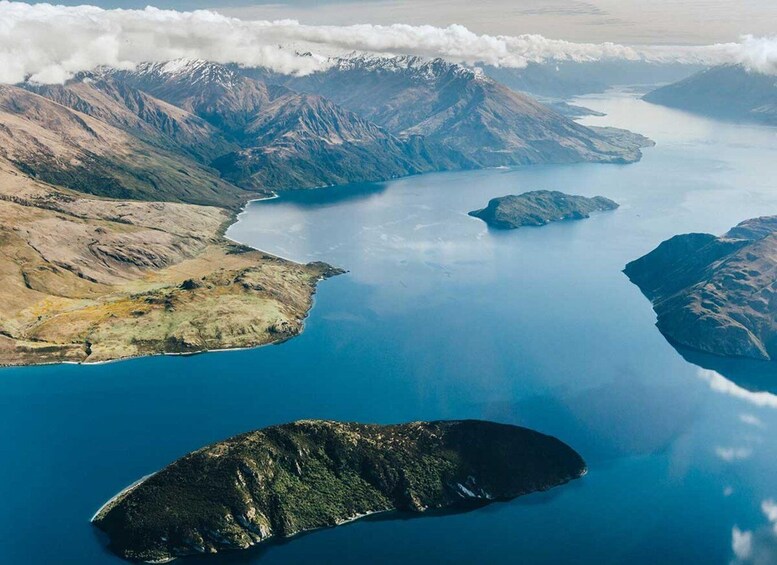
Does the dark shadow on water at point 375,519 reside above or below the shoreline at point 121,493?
below

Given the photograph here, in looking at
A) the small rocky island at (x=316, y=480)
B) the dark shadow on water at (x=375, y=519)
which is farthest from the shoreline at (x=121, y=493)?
the dark shadow on water at (x=375, y=519)

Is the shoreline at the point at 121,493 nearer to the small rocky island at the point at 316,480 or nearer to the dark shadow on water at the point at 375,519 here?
the small rocky island at the point at 316,480

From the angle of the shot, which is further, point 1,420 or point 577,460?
point 1,420

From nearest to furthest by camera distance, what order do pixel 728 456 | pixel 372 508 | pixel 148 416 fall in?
pixel 372 508
pixel 728 456
pixel 148 416

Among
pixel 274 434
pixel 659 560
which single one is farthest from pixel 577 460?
pixel 274 434

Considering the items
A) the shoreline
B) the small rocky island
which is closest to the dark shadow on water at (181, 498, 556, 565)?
the small rocky island

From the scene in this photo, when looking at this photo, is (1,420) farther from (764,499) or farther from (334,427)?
(764,499)

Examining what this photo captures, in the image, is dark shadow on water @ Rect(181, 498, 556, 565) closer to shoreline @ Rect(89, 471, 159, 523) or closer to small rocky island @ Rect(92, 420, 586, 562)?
small rocky island @ Rect(92, 420, 586, 562)

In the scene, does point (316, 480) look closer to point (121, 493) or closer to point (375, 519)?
point (375, 519)

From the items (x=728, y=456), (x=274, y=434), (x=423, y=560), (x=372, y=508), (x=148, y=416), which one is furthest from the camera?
(x=148, y=416)
